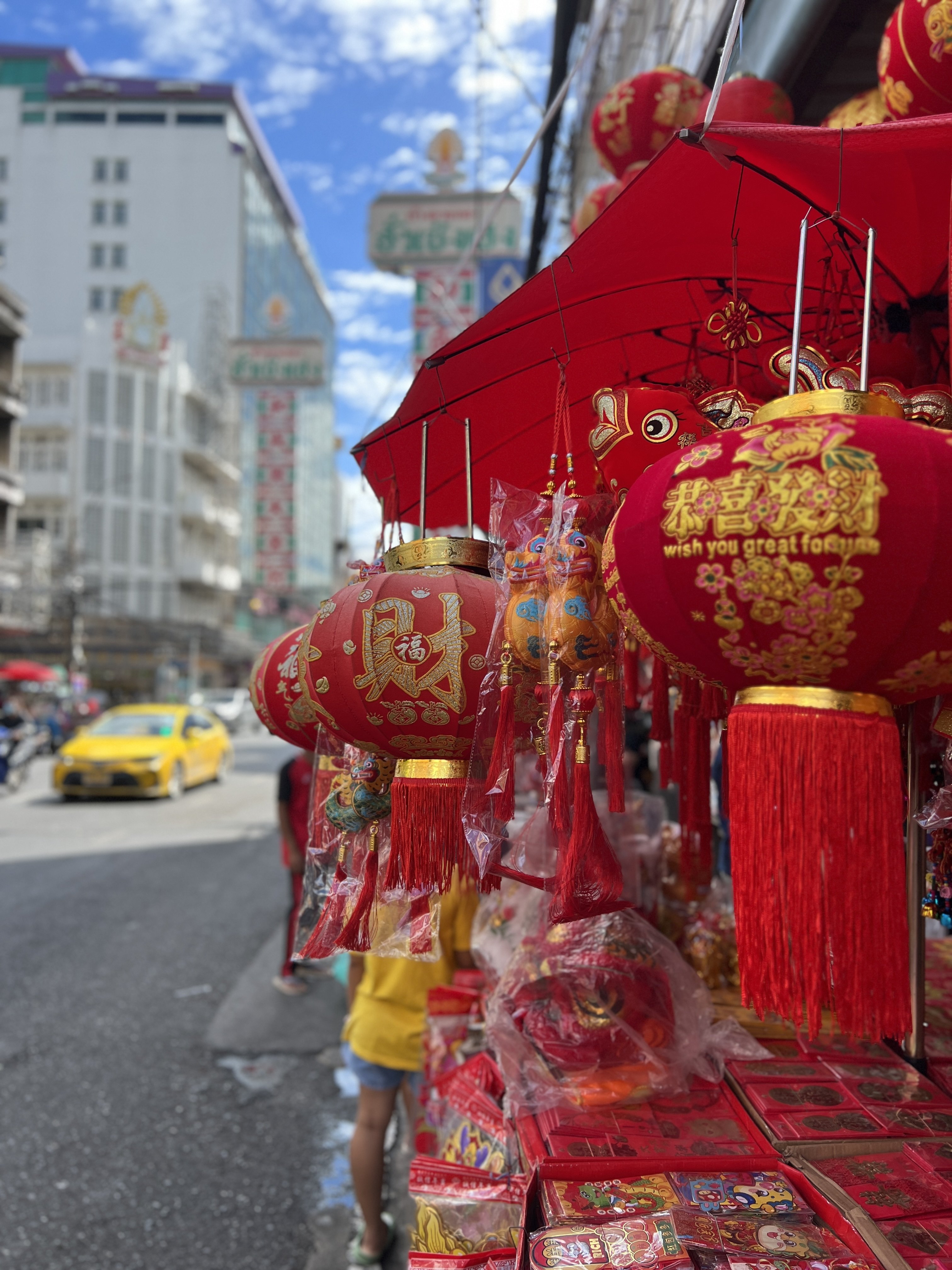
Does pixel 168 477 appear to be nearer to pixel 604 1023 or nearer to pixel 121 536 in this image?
pixel 121 536

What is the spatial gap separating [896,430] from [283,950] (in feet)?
18.5

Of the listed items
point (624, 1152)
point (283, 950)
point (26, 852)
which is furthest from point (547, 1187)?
point (26, 852)

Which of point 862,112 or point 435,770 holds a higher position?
point 862,112

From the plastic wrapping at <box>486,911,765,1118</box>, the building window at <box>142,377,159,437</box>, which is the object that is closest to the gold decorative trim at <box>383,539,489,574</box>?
the plastic wrapping at <box>486,911,765,1118</box>

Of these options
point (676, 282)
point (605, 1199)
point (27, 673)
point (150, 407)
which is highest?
point (150, 407)

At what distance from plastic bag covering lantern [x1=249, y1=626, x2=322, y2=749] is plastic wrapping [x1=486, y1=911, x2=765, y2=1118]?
2.21 ft

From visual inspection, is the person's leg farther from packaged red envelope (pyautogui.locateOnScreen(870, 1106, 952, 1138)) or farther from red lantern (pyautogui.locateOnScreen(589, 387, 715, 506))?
red lantern (pyautogui.locateOnScreen(589, 387, 715, 506))

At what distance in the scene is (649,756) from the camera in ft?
22.9

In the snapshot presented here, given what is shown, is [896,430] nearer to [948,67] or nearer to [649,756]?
[948,67]

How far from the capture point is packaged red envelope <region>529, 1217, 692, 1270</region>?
1.15m

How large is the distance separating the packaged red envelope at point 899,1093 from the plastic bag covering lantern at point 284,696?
1.15m

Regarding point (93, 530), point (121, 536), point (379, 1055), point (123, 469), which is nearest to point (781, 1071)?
point (379, 1055)

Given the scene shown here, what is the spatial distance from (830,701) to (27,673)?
→ 64.3 feet

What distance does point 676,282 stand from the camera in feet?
5.12
